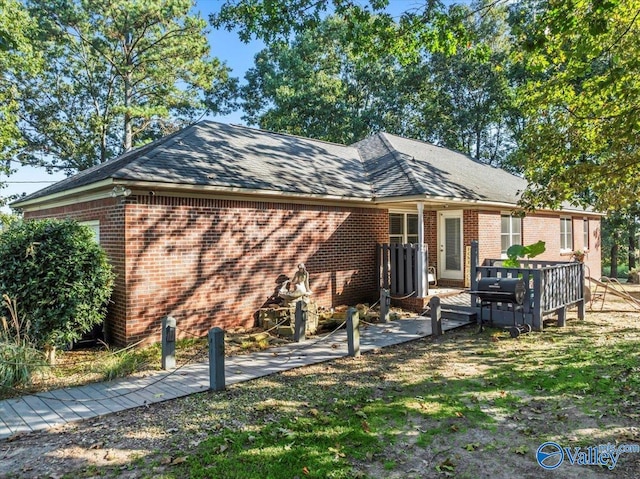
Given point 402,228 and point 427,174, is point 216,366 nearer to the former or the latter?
point 402,228

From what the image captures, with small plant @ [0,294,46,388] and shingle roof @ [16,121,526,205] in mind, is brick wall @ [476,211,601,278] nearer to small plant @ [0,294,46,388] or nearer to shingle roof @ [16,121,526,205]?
shingle roof @ [16,121,526,205]

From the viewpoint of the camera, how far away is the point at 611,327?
393 inches

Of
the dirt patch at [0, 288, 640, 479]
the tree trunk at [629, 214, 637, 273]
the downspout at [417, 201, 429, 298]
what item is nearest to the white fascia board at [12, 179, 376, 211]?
the downspout at [417, 201, 429, 298]

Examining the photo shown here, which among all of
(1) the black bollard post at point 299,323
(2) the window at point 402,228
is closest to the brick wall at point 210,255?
(1) the black bollard post at point 299,323

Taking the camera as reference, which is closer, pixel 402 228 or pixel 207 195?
pixel 207 195

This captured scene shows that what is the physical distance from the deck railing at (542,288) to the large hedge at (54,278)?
835 cm

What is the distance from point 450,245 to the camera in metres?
15.2

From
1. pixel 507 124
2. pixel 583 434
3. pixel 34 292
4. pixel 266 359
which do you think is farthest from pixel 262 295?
pixel 507 124

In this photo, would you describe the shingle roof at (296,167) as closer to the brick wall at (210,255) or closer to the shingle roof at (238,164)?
the shingle roof at (238,164)

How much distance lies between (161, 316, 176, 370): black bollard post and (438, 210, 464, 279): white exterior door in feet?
35.2

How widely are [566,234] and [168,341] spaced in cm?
1942

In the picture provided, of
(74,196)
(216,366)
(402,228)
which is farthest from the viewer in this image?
(402,228)

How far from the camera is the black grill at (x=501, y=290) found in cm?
916

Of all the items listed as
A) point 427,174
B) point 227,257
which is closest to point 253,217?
point 227,257
